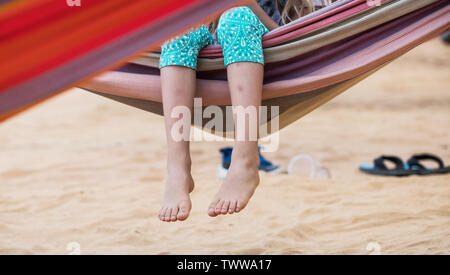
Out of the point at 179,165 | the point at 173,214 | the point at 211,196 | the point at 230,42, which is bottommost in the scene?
the point at 173,214

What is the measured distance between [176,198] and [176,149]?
0.46 feet

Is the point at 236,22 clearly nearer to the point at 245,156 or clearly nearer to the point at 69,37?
the point at 245,156

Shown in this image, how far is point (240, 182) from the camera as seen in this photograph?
1719 mm

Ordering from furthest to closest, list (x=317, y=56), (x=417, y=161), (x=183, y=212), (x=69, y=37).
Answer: (x=417, y=161), (x=317, y=56), (x=183, y=212), (x=69, y=37)

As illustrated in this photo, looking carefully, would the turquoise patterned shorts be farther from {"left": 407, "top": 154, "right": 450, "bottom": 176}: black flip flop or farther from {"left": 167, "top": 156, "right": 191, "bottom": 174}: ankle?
{"left": 407, "top": 154, "right": 450, "bottom": 176}: black flip flop

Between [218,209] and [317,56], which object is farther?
[317,56]

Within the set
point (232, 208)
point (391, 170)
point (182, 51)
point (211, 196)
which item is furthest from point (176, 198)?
point (391, 170)

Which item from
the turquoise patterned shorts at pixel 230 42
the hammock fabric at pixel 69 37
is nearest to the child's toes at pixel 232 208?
the turquoise patterned shorts at pixel 230 42

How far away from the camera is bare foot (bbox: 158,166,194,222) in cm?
165

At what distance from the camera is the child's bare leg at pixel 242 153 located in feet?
5.46

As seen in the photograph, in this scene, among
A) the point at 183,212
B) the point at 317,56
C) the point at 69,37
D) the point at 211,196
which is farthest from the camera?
the point at 211,196

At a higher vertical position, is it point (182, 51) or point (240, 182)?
point (182, 51)

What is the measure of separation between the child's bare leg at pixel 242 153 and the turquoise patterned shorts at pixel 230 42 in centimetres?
3
